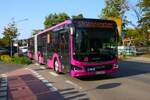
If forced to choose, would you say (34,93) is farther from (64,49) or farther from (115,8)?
(115,8)

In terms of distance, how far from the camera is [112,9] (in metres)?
66.4

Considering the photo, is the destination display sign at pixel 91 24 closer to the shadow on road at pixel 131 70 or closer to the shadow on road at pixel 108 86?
the shadow on road at pixel 131 70

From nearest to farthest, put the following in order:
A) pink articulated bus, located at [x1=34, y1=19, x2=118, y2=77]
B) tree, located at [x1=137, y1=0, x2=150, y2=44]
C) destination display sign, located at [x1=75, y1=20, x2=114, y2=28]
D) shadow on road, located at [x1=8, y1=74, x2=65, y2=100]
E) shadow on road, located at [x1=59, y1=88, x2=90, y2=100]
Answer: shadow on road, located at [x1=59, y1=88, x2=90, y2=100] → shadow on road, located at [x1=8, y1=74, x2=65, y2=100] → pink articulated bus, located at [x1=34, y1=19, x2=118, y2=77] → destination display sign, located at [x1=75, y1=20, x2=114, y2=28] → tree, located at [x1=137, y1=0, x2=150, y2=44]

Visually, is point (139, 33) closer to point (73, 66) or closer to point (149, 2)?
point (149, 2)

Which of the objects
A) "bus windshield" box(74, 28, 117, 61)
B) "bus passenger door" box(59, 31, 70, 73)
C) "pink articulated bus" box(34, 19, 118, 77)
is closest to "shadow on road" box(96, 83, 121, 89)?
"pink articulated bus" box(34, 19, 118, 77)

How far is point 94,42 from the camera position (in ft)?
60.4

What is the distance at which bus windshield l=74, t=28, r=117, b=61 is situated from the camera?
1830 cm

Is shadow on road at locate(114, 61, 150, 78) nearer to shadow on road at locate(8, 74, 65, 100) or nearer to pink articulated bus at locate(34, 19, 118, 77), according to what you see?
pink articulated bus at locate(34, 19, 118, 77)

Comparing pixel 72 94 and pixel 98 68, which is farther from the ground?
pixel 98 68

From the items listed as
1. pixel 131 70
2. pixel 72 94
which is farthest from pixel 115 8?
pixel 72 94

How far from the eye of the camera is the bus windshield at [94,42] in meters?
18.3

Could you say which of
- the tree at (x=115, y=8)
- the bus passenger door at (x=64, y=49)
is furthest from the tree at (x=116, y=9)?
the bus passenger door at (x=64, y=49)

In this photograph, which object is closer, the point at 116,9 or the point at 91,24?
the point at 91,24

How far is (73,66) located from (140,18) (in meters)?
48.2
